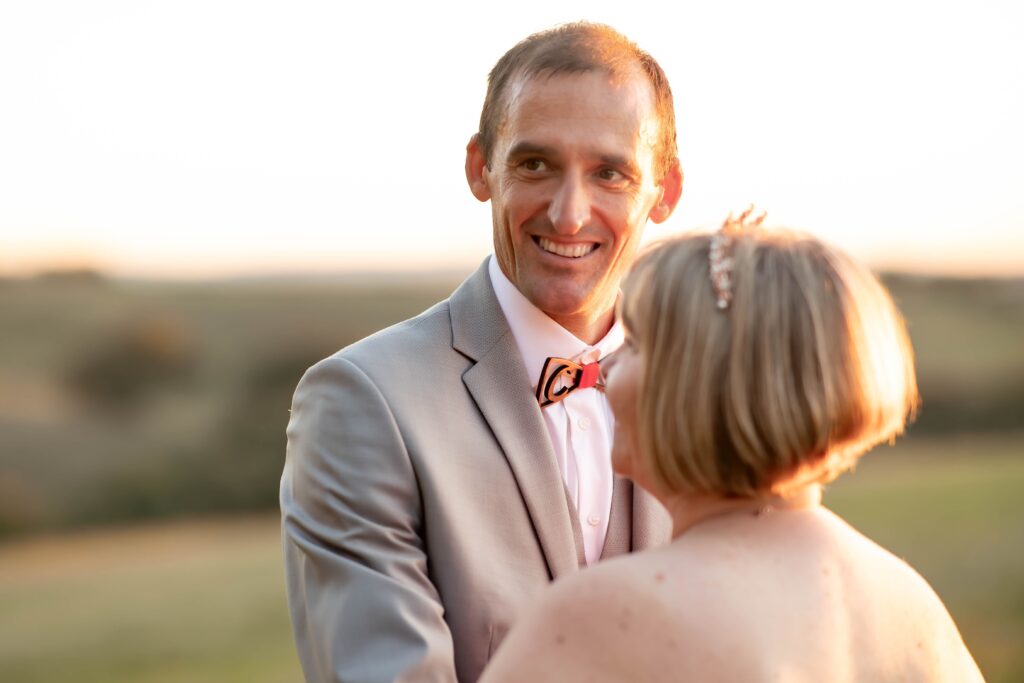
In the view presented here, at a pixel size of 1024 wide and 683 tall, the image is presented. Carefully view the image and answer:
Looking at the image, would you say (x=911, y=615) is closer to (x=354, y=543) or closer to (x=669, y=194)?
(x=354, y=543)

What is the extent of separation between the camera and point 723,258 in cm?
223

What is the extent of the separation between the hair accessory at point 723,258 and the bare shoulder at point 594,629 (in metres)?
0.45

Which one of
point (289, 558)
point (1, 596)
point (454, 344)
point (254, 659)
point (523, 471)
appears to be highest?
point (454, 344)

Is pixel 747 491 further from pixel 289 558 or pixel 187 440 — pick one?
pixel 187 440

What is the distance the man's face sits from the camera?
3.45 metres

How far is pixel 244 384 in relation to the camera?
24.4 metres

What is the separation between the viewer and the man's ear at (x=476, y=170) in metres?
3.86

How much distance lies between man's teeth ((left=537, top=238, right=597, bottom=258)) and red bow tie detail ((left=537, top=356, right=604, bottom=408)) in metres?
0.29

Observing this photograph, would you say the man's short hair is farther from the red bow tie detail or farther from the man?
the red bow tie detail

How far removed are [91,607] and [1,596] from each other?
2269 millimetres

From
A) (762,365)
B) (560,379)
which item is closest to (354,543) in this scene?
(560,379)

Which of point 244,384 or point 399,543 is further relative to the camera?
point 244,384

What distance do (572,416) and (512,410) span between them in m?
0.24

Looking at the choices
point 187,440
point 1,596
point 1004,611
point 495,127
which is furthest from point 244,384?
point 495,127
